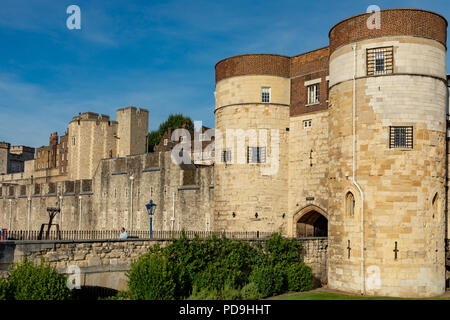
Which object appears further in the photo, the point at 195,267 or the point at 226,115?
the point at 226,115

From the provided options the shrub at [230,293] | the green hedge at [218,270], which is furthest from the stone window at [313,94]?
the shrub at [230,293]

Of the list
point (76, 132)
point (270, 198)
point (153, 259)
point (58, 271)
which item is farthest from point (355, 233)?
point (76, 132)

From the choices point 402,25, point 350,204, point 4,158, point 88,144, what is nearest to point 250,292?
point 350,204

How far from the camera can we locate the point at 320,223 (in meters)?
33.9

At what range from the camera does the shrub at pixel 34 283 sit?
689 inches

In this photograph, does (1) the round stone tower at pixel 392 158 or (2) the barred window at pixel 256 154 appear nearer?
(1) the round stone tower at pixel 392 158

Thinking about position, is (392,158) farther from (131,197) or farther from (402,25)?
(131,197)

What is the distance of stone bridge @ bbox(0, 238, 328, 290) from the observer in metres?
19.2

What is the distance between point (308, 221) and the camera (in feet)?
107

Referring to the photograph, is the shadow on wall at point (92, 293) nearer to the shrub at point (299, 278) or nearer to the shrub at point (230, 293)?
the shrub at point (230, 293)

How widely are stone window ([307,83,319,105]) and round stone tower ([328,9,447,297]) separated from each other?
208 inches

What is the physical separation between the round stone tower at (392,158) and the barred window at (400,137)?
0.15ft
